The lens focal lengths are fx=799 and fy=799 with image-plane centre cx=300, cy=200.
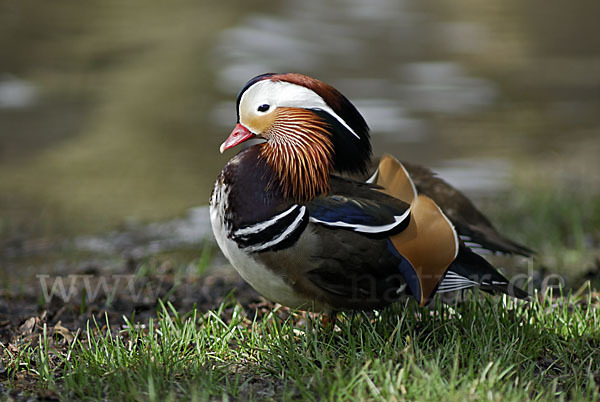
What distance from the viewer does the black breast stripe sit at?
3367mm

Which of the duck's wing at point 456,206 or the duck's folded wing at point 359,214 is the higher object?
the duck's folded wing at point 359,214

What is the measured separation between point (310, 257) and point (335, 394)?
2.01 ft

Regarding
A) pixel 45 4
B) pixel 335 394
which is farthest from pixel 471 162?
pixel 45 4

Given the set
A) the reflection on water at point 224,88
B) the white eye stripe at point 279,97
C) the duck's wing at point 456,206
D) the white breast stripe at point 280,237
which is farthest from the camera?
the reflection on water at point 224,88

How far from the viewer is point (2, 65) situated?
1162 cm

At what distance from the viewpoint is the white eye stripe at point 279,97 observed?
3467 mm

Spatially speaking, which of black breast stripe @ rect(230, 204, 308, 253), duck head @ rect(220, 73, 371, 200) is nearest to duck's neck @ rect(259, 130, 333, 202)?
duck head @ rect(220, 73, 371, 200)

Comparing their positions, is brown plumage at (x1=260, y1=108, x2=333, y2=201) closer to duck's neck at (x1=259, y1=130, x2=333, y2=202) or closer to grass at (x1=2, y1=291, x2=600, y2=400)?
duck's neck at (x1=259, y1=130, x2=333, y2=202)

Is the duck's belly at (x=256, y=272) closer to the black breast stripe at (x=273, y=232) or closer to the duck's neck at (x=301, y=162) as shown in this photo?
the black breast stripe at (x=273, y=232)

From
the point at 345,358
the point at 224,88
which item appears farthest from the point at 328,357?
the point at 224,88

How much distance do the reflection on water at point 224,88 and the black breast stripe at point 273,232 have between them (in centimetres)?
372

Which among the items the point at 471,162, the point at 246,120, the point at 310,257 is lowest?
the point at 471,162

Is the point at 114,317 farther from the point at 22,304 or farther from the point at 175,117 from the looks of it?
the point at 175,117

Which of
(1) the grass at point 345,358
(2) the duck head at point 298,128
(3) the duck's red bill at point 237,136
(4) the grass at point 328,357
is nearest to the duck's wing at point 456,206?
(4) the grass at point 328,357
